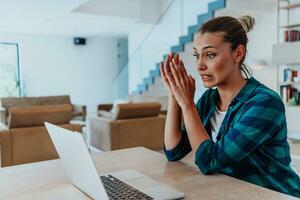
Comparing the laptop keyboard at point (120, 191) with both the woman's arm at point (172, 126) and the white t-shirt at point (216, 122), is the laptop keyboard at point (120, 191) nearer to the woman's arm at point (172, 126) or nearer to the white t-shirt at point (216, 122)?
the woman's arm at point (172, 126)

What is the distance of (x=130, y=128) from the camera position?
423 centimetres

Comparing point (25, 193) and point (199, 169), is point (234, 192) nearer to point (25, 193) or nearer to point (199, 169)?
point (199, 169)

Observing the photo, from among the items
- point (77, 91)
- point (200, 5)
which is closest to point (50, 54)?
point (77, 91)

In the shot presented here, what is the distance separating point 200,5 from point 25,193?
19.2 feet

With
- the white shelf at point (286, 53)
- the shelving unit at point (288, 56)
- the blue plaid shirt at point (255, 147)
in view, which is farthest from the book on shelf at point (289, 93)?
the blue plaid shirt at point (255, 147)

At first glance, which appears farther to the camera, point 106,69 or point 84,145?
point 106,69

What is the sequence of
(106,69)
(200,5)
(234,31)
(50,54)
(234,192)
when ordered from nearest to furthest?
(234,192) → (234,31) → (200,5) → (50,54) → (106,69)

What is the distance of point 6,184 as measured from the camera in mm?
973

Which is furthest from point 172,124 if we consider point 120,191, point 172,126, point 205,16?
point 205,16

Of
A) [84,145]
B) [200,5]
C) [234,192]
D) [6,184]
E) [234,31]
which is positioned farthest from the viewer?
[200,5]

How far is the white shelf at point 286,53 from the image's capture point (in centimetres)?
502

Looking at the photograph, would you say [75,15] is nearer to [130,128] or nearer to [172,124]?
[130,128]

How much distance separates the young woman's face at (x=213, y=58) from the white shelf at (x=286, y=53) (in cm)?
444

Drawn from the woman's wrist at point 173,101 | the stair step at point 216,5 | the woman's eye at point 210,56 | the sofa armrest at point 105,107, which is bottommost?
the sofa armrest at point 105,107
